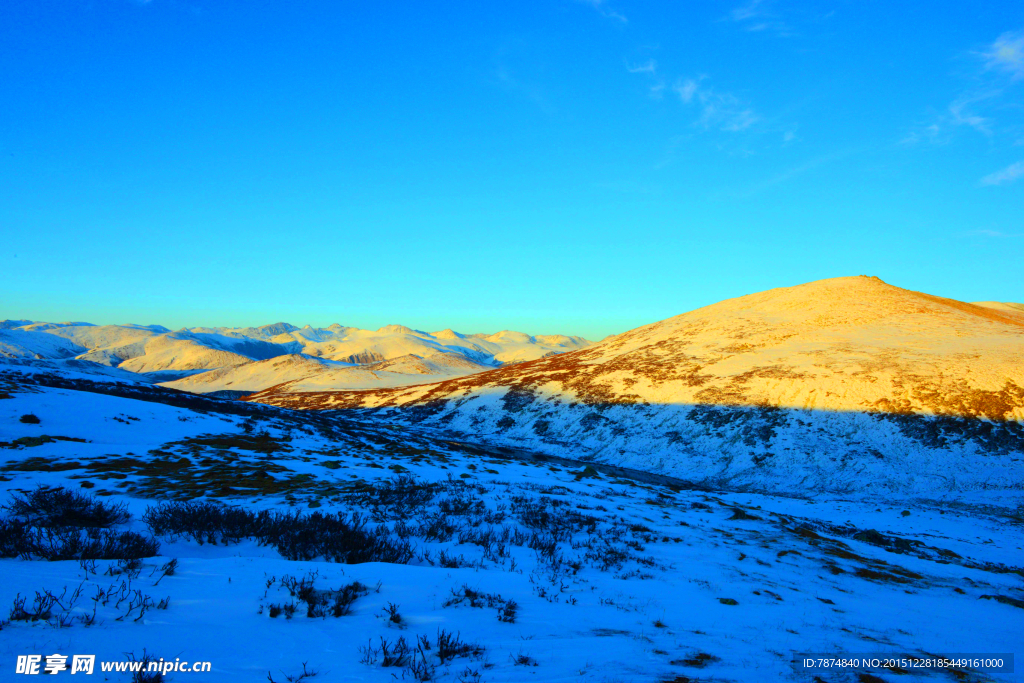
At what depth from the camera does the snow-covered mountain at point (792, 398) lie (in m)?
29.7

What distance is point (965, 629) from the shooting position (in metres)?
7.41

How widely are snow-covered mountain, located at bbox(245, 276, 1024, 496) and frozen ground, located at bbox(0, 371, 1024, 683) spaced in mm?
13061

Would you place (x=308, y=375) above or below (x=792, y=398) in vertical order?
below

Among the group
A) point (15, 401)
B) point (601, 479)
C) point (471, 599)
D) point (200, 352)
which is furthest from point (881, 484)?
point (200, 352)

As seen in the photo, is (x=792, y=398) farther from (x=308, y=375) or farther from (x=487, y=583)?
(x=308, y=375)

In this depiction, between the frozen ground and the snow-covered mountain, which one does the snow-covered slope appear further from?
the frozen ground

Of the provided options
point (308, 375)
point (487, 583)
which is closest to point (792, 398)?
point (487, 583)

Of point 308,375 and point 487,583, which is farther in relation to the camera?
point 308,375

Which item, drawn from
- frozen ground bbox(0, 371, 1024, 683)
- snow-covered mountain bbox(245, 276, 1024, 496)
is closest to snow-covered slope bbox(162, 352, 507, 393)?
snow-covered mountain bbox(245, 276, 1024, 496)

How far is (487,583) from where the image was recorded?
703cm

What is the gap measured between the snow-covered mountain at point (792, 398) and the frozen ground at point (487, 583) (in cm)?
1306

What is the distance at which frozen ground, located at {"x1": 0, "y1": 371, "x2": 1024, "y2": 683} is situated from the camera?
4660 millimetres

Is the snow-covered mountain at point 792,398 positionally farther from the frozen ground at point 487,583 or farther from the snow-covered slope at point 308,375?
the snow-covered slope at point 308,375

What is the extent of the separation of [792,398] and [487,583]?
39.6 m
